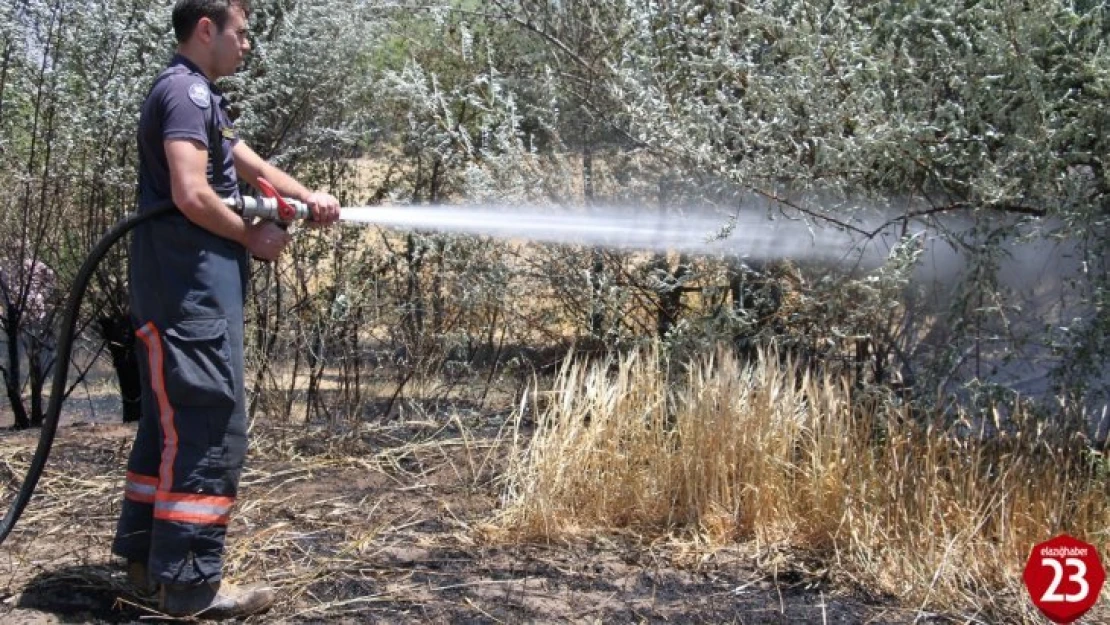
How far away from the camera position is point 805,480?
4402 millimetres

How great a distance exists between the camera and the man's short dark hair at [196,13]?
12.0ft

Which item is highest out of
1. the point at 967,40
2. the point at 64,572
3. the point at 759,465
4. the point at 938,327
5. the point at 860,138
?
the point at 967,40

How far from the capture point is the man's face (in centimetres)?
369

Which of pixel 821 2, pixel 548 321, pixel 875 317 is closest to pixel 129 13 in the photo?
pixel 548 321

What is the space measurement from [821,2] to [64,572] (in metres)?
3.47

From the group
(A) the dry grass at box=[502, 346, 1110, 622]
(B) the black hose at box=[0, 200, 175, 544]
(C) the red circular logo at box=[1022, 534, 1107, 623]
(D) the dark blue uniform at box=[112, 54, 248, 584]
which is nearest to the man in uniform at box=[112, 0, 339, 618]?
(D) the dark blue uniform at box=[112, 54, 248, 584]

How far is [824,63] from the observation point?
487cm

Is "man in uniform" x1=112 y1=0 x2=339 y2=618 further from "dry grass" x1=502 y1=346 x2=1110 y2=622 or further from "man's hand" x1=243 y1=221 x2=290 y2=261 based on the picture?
"dry grass" x1=502 y1=346 x2=1110 y2=622

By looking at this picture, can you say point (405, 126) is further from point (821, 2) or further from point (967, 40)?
point (967, 40)

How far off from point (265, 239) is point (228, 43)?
0.58 metres

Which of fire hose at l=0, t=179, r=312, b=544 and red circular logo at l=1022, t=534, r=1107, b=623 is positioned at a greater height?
fire hose at l=0, t=179, r=312, b=544

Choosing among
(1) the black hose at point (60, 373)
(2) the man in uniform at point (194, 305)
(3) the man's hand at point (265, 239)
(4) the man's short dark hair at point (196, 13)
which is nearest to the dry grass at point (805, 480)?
(2) the man in uniform at point (194, 305)

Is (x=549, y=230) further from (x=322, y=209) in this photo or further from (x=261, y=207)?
(x=261, y=207)

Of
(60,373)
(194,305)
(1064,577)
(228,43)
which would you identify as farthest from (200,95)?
(1064,577)
